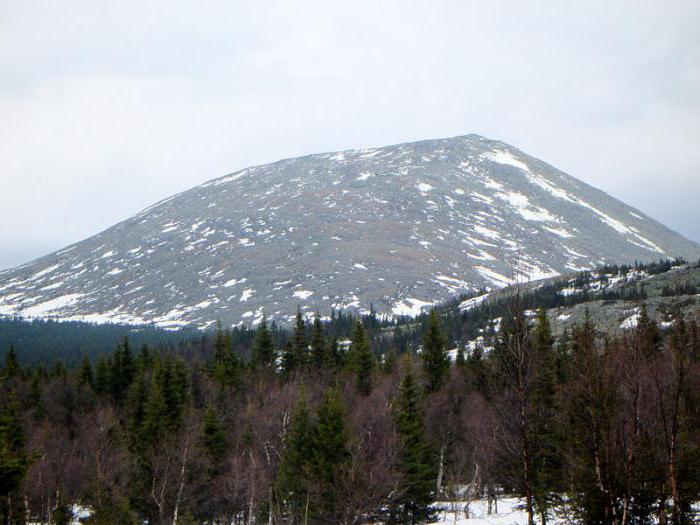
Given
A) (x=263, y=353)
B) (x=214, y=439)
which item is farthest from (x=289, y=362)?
(x=214, y=439)

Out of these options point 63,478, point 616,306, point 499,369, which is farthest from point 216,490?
point 616,306

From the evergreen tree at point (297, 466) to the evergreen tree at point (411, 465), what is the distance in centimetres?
612

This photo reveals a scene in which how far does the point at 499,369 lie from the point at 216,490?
35110 mm

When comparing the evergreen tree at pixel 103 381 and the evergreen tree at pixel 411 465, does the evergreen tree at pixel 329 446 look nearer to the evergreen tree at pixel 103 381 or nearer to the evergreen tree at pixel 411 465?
the evergreen tree at pixel 411 465

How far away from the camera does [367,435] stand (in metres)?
47.2

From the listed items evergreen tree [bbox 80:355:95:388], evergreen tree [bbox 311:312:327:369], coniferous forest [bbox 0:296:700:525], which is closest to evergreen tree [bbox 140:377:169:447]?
coniferous forest [bbox 0:296:700:525]

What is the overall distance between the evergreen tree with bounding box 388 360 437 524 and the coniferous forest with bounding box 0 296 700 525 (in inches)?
6.1

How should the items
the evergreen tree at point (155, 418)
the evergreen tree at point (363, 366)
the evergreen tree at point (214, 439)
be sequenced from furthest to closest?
the evergreen tree at point (363, 366) < the evergreen tree at point (155, 418) < the evergreen tree at point (214, 439)

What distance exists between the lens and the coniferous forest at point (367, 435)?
750 inches

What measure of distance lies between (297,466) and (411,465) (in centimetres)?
791

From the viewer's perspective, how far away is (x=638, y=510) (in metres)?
21.0

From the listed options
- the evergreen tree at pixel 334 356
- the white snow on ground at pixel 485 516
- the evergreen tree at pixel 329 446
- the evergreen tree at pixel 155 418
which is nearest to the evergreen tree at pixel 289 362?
the evergreen tree at pixel 334 356

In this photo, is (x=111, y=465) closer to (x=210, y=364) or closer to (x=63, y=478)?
(x=63, y=478)

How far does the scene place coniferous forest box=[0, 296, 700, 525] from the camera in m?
19.0
